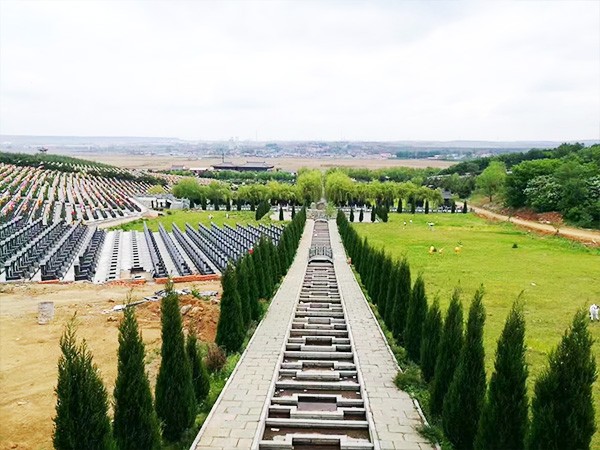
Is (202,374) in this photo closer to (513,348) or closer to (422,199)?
(513,348)

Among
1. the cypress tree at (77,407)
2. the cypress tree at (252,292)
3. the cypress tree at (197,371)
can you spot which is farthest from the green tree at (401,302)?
the cypress tree at (77,407)

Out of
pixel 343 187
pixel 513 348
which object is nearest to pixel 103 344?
pixel 513 348

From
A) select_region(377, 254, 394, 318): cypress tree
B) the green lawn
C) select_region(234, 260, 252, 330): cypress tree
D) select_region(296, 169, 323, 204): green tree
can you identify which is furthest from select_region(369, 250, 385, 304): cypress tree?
select_region(296, 169, 323, 204): green tree

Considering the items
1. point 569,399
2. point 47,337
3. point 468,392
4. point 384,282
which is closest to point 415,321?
point 468,392

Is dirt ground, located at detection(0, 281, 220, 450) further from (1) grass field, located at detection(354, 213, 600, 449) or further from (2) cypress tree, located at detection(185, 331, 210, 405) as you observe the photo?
(1) grass field, located at detection(354, 213, 600, 449)

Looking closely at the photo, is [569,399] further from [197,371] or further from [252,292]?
[252,292]

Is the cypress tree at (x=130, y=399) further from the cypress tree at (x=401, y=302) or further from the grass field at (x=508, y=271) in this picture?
the cypress tree at (x=401, y=302)
